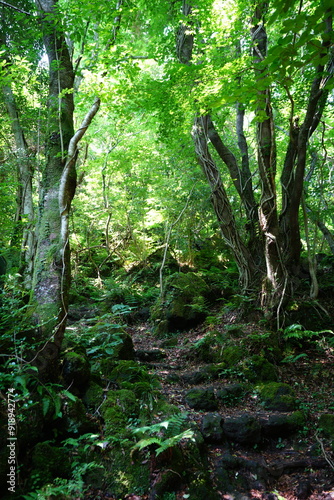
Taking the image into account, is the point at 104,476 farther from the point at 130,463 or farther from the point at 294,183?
the point at 294,183

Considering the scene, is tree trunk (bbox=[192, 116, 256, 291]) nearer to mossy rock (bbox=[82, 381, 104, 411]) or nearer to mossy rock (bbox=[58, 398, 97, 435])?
mossy rock (bbox=[82, 381, 104, 411])

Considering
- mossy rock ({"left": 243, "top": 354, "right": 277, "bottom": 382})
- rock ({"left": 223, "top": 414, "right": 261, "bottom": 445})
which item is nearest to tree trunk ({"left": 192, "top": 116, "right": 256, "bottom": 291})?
mossy rock ({"left": 243, "top": 354, "right": 277, "bottom": 382})

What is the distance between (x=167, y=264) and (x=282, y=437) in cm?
758

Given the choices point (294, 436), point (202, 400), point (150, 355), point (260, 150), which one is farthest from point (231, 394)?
point (260, 150)

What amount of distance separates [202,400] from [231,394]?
567 mm

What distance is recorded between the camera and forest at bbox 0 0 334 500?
2.61 metres

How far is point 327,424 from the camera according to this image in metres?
3.55

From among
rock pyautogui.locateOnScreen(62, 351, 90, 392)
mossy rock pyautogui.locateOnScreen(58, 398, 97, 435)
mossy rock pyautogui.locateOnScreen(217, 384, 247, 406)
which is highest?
rock pyautogui.locateOnScreen(62, 351, 90, 392)

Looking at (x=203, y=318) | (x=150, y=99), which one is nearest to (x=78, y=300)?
(x=203, y=318)

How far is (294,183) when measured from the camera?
609 centimetres

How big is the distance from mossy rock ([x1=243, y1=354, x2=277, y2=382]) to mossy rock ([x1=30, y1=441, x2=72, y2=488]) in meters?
3.17

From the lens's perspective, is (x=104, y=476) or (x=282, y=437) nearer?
(x=104, y=476)

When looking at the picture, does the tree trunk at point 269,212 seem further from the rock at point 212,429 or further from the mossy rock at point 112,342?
the rock at point 212,429

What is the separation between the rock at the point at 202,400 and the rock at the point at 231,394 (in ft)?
0.64
